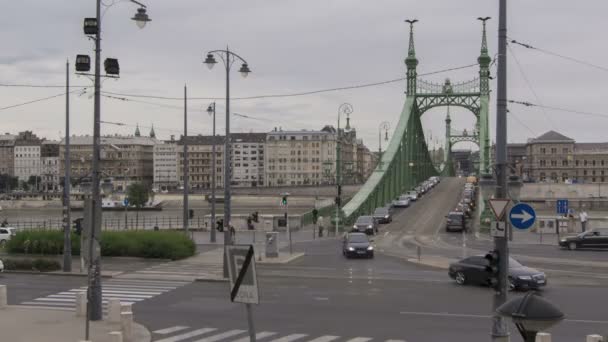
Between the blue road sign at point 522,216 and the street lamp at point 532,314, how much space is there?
4.62 meters

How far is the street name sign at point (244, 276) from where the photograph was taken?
29.8ft

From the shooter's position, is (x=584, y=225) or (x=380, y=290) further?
(x=584, y=225)

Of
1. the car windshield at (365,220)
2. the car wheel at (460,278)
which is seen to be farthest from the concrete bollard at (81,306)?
the car windshield at (365,220)

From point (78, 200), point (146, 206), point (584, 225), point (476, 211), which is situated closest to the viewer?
point (584, 225)

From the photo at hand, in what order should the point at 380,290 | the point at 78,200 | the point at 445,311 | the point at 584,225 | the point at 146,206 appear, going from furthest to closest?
the point at 78,200, the point at 146,206, the point at 584,225, the point at 380,290, the point at 445,311

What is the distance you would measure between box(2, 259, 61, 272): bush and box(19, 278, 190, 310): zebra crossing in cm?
417

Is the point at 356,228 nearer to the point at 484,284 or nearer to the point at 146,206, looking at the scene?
the point at 484,284

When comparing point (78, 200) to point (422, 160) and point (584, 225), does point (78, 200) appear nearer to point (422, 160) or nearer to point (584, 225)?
point (422, 160)

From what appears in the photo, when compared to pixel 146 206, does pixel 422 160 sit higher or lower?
higher

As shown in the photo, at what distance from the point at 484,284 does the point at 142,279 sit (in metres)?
13.5

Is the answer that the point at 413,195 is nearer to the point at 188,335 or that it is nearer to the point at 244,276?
the point at 188,335

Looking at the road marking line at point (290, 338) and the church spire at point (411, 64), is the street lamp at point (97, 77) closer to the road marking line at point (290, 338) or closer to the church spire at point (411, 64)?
the road marking line at point (290, 338)

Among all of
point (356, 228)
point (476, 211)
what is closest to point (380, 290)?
point (356, 228)

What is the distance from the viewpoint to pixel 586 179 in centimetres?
17150
